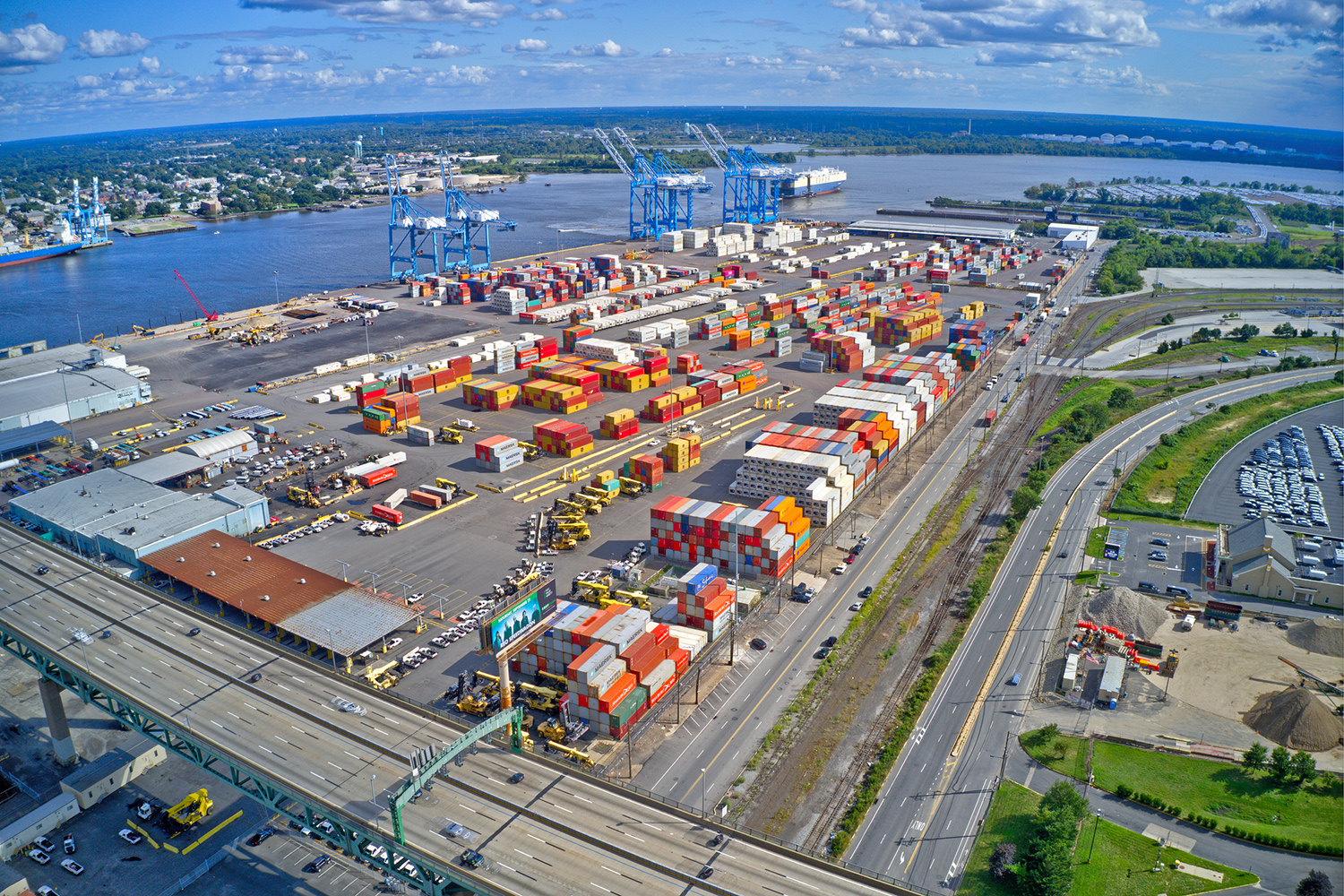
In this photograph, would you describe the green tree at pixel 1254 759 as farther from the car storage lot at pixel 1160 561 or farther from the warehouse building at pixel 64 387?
the warehouse building at pixel 64 387

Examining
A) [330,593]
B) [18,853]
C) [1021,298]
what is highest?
[1021,298]

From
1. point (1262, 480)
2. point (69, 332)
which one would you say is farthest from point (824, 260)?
point (69, 332)

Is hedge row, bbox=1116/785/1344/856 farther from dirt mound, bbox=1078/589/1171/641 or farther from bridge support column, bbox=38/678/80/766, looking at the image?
bridge support column, bbox=38/678/80/766

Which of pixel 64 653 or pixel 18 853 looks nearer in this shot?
pixel 18 853

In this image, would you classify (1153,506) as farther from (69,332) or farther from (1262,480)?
(69,332)

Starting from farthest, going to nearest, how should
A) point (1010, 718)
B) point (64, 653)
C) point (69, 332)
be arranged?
point (69, 332) → point (1010, 718) → point (64, 653)

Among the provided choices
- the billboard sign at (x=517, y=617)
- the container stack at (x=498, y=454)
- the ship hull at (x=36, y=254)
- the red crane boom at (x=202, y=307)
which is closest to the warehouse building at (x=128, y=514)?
the container stack at (x=498, y=454)

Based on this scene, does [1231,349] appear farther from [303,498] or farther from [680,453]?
[303,498]

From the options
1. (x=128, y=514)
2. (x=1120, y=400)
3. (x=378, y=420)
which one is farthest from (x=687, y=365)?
(x=128, y=514)
